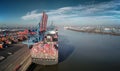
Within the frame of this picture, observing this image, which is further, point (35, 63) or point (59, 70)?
point (35, 63)

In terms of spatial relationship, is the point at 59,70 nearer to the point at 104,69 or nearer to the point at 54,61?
the point at 54,61

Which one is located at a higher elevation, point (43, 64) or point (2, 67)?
point (2, 67)

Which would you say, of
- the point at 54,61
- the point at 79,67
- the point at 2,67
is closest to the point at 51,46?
the point at 54,61

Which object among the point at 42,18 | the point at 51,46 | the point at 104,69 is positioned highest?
the point at 42,18

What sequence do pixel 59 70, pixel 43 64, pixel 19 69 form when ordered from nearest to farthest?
pixel 19 69 → pixel 59 70 → pixel 43 64

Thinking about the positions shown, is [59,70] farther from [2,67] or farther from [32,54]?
[2,67]

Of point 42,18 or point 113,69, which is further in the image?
point 42,18

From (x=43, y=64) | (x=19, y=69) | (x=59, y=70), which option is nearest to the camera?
(x=19, y=69)

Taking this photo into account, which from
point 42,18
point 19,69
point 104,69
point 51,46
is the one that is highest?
point 42,18

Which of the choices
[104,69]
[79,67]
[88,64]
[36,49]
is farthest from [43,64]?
[104,69]
